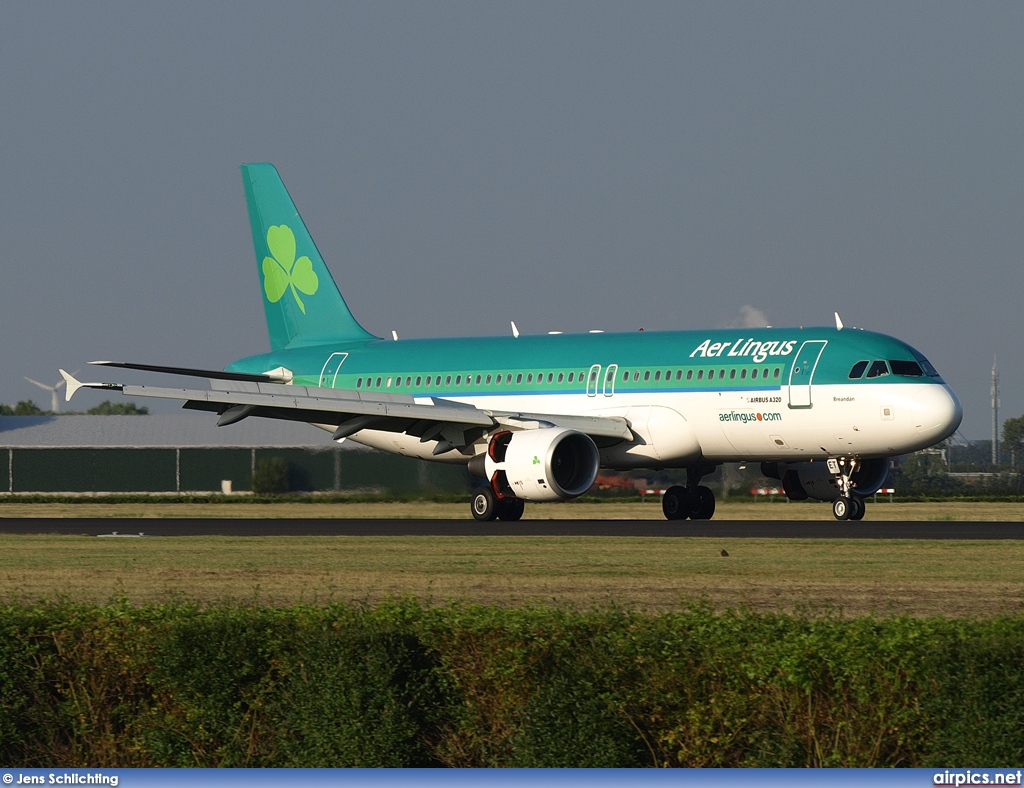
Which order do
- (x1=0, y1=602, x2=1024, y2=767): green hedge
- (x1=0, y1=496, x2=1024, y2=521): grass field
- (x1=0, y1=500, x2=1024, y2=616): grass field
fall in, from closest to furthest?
(x1=0, y1=602, x2=1024, y2=767): green hedge
(x1=0, y1=500, x2=1024, y2=616): grass field
(x1=0, y1=496, x2=1024, y2=521): grass field

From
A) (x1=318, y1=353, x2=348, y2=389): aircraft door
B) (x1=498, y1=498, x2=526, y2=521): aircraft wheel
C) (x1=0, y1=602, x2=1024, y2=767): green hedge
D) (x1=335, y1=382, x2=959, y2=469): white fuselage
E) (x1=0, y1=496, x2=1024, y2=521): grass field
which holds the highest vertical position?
(x1=318, y1=353, x2=348, y2=389): aircraft door

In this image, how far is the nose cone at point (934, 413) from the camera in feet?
113

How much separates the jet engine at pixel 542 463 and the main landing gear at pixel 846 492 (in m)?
5.54

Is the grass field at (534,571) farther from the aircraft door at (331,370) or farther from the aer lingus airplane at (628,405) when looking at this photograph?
the aircraft door at (331,370)

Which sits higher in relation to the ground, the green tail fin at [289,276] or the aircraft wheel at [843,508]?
→ the green tail fin at [289,276]

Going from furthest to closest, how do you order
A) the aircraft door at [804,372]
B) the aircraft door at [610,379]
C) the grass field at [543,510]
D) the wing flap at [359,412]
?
the grass field at [543,510], the aircraft door at [610,379], the wing flap at [359,412], the aircraft door at [804,372]

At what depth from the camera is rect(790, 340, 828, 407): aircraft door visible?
115 feet

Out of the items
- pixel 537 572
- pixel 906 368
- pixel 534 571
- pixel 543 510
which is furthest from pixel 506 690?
pixel 543 510

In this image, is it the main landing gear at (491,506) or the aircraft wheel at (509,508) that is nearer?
the main landing gear at (491,506)

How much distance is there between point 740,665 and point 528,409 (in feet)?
97.5

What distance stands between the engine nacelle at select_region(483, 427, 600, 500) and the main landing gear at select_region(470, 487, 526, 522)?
443mm

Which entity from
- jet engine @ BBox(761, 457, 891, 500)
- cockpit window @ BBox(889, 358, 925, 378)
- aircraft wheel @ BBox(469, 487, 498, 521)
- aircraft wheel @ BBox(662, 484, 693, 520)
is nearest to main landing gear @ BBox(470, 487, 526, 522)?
aircraft wheel @ BBox(469, 487, 498, 521)

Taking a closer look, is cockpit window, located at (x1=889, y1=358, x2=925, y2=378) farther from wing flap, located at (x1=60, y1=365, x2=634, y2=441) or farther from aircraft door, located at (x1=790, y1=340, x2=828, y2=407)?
wing flap, located at (x1=60, y1=365, x2=634, y2=441)

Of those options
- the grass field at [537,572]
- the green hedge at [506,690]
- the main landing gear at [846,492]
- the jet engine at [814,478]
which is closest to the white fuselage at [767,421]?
the main landing gear at [846,492]
